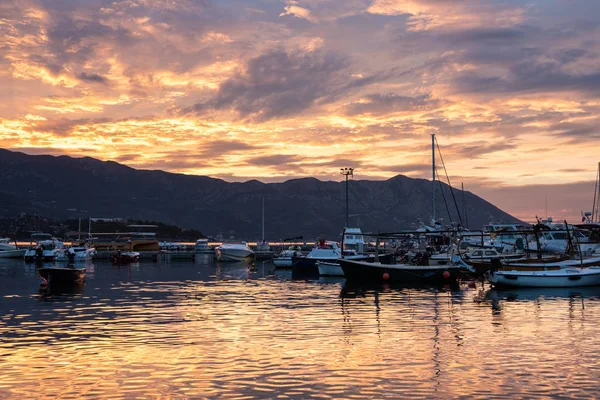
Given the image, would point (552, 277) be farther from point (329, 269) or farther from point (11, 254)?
point (11, 254)

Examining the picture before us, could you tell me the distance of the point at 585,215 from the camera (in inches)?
4038

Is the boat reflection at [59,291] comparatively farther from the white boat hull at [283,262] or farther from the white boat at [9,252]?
the white boat at [9,252]

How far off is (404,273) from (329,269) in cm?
1596

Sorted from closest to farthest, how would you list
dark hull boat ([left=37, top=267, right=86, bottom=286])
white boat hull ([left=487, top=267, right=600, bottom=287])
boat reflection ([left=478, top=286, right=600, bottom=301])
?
boat reflection ([left=478, top=286, right=600, bottom=301]), white boat hull ([left=487, top=267, right=600, bottom=287]), dark hull boat ([left=37, top=267, right=86, bottom=286])

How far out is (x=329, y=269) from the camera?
77.2 m

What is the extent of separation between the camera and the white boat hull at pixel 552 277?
5581cm

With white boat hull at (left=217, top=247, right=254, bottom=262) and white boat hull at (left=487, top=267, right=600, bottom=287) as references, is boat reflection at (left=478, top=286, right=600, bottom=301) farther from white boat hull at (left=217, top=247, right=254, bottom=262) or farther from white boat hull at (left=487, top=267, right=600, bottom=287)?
white boat hull at (left=217, top=247, right=254, bottom=262)

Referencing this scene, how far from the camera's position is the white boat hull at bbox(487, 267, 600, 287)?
2197 inches

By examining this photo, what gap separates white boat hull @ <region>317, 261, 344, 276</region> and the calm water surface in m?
27.9

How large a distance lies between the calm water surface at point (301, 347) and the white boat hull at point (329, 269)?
27.9 m

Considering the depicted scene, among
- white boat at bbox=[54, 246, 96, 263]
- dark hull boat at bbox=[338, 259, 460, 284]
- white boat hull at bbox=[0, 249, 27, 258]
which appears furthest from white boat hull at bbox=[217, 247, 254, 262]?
dark hull boat at bbox=[338, 259, 460, 284]

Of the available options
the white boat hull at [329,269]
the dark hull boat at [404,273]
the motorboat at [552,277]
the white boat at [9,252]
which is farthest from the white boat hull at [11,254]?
the motorboat at [552,277]

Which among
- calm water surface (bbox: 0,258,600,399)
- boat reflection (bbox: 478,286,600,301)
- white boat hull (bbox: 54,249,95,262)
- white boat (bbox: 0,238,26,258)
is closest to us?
calm water surface (bbox: 0,258,600,399)

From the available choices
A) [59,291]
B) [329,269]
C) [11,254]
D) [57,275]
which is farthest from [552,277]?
[11,254]
